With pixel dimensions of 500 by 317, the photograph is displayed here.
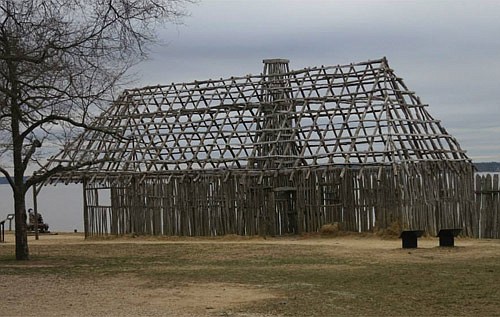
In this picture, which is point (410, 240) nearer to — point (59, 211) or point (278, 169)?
point (278, 169)

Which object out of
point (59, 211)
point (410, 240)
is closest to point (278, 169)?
point (410, 240)

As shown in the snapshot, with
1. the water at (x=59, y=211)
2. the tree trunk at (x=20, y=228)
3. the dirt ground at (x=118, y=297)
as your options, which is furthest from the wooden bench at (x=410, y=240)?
the water at (x=59, y=211)

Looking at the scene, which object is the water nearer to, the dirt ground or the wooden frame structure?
the wooden frame structure

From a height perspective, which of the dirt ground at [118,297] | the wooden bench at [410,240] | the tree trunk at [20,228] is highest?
the tree trunk at [20,228]

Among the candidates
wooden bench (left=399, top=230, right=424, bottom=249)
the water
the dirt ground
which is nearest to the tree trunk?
the dirt ground

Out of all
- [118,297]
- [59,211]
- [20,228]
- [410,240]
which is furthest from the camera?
[59,211]

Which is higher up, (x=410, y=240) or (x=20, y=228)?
(x=20, y=228)

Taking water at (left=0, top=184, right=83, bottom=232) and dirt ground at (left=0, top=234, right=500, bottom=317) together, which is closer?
dirt ground at (left=0, top=234, right=500, bottom=317)

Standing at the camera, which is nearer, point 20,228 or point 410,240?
point 20,228

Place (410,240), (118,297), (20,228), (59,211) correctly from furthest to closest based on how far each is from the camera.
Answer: (59,211) < (410,240) < (20,228) < (118,297)

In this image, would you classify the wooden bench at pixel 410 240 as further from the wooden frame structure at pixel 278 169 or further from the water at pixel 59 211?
the water at pixel 59 211

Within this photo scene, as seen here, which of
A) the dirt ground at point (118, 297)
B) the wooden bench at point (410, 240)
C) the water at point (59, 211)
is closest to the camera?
the dirt ground at point (118, 297)

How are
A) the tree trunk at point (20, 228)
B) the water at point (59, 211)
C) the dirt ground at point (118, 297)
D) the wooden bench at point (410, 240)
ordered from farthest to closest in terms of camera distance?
the water at point (59, 211) → the wooden bench at point (410, 240) → the tree trunk at point (20, 228) → the dirt ground at point (118, 297)

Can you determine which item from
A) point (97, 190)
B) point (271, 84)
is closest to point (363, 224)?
point (271, 84)
